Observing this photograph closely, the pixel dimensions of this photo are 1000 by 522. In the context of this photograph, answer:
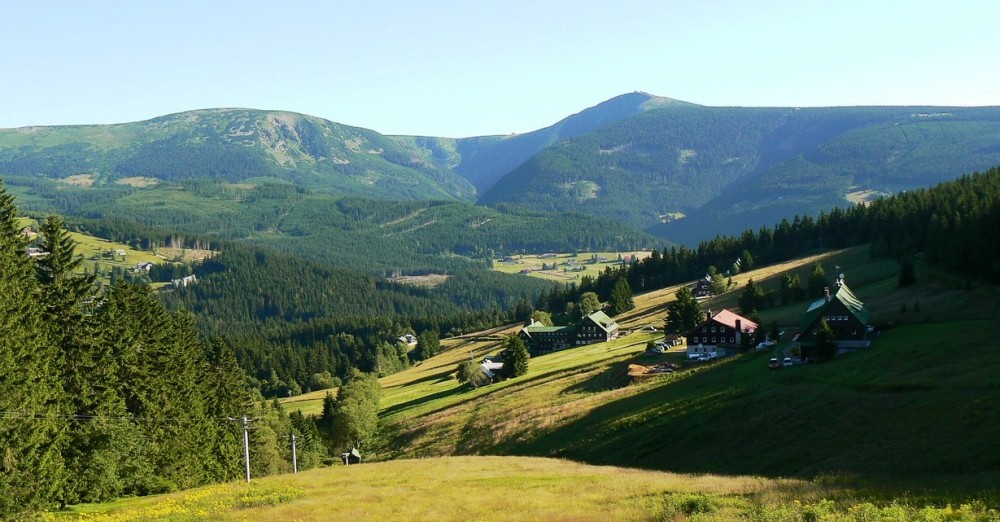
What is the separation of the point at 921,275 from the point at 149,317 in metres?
88.9

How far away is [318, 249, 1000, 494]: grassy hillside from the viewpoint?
40094 mm

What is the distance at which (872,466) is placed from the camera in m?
37.4

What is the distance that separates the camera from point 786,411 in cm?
5238

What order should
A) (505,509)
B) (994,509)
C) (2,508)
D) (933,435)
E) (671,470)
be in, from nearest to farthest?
(994,509), (505,509), (2,508), (933,435), (671,470)

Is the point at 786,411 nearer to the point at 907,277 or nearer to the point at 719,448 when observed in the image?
the point at 719,448

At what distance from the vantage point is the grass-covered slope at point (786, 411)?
4034 centimetres

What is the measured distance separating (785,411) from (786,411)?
0.10m

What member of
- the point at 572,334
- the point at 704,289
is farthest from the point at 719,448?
the point at 704,289

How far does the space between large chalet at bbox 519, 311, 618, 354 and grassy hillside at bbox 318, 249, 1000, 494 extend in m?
34.8

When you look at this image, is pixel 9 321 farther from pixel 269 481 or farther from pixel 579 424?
pixel 579 424

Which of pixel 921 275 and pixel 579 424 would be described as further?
pixel 921 275

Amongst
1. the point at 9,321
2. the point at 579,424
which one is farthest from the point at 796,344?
the point at 9,321

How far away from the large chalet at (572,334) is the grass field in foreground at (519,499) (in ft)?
285

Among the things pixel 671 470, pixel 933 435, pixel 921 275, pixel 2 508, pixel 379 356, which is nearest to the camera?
pixel 2 508
